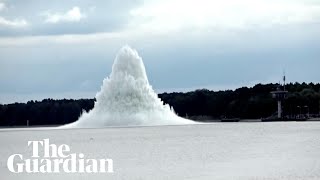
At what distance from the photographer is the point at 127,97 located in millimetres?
122250

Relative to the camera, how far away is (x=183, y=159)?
193 ft

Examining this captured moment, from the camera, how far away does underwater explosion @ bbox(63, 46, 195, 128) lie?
12175cm

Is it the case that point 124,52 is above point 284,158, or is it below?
above

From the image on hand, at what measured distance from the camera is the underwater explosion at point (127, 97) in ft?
399

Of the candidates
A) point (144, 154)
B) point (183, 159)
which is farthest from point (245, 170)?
point (144, 154)

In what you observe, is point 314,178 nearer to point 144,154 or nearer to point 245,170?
point 245,170

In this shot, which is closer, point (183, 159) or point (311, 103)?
point (183, 159)

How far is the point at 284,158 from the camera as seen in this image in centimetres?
5619

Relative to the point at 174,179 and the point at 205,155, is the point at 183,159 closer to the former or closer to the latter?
the point at 205,155

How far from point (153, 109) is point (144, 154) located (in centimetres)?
5768

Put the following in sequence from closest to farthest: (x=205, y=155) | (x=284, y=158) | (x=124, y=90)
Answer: (x=284, y=158)
(x=205, y=155)
(x=124, y=90)

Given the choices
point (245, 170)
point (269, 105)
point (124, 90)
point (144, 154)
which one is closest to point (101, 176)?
point (245, 170)

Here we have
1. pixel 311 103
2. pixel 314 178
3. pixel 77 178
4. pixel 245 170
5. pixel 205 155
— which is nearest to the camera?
pixel 314 178

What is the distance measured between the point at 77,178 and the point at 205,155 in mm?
21462
